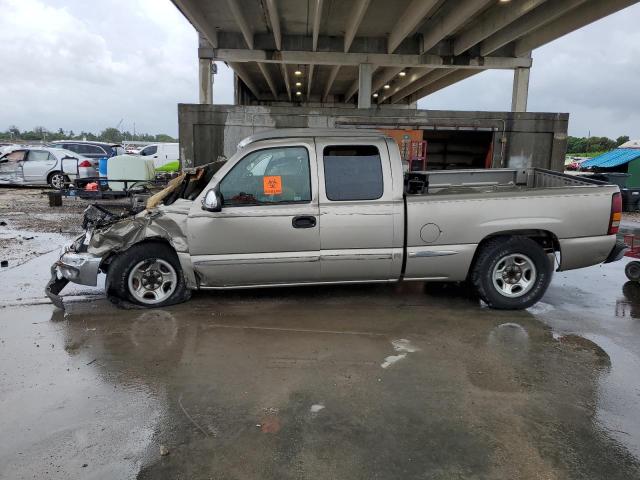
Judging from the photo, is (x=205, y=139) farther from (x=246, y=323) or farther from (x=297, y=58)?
(x=297, y=58)

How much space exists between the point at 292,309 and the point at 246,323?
2.04ft

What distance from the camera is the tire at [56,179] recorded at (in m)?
18.2

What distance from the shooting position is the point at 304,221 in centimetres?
489

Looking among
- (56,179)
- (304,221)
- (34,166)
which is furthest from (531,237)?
(34,166)

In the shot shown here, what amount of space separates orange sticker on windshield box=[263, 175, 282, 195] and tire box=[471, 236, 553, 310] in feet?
7.50

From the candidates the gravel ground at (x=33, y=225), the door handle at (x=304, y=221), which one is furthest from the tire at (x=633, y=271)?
the gravel ground at (x=33, y=225)

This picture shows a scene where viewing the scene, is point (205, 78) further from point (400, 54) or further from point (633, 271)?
point (633, 271)

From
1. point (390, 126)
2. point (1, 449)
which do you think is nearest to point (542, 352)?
point (1, 449)

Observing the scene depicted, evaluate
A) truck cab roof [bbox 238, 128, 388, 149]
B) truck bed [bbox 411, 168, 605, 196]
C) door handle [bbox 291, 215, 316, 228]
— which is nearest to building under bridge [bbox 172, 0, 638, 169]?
truck bed [bbox 411, 168, 605, 196]

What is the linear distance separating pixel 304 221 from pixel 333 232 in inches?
12.7

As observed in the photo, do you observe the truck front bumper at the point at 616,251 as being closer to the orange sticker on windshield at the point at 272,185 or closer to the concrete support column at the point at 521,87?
the orange sticker on windshield at the point at 272,185

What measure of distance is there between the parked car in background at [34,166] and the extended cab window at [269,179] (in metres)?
16.1

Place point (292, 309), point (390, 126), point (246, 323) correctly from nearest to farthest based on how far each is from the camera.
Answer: point (246, 323) < point (292, 309) < point (390, 126)

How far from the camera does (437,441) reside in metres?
2.90
